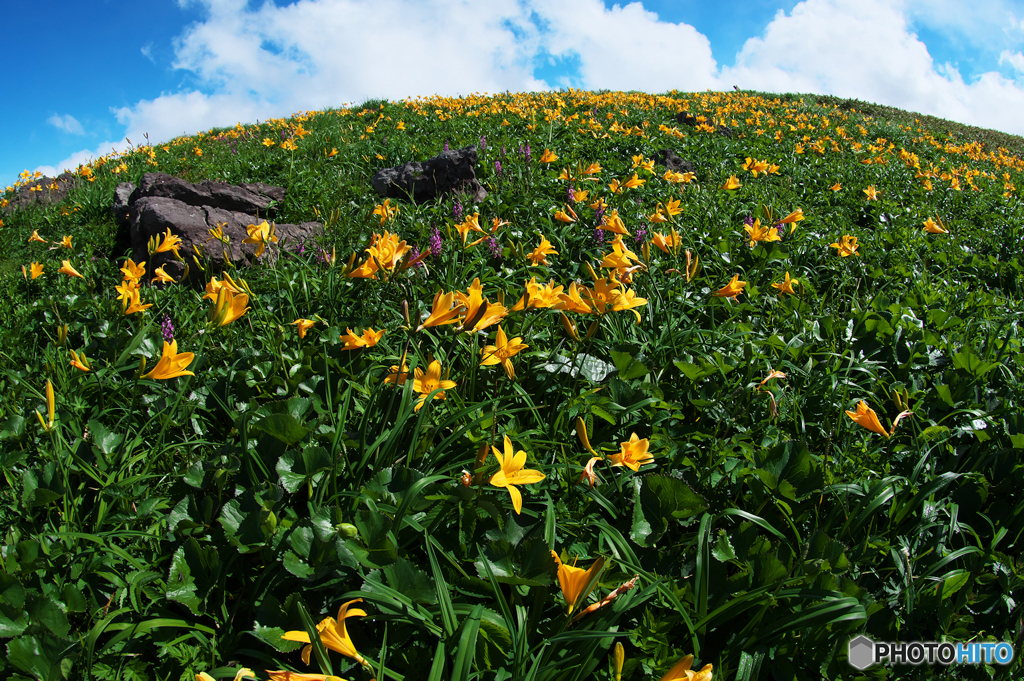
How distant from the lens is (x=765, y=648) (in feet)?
4.00

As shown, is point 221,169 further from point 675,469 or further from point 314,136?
point 675,469

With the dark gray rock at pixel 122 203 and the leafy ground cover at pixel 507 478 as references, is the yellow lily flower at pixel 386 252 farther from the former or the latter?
the dark gray rock at pixel 122 203

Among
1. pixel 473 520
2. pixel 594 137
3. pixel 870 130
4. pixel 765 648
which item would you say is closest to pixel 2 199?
pixel 594 137

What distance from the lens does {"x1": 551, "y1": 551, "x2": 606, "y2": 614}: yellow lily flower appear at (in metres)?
1.11

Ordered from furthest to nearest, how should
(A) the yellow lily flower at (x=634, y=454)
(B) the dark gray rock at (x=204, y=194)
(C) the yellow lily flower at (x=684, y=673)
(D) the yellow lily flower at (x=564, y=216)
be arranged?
(B) the dark gray rock at (x=204, y=194) → (D) the yellow lily flower at (x=564, y=216) → (A) the yellow lily flower at (x=634, y=454) → (C) the yellow lily flower at (x=684, y=673)

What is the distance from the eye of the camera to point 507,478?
133 cm

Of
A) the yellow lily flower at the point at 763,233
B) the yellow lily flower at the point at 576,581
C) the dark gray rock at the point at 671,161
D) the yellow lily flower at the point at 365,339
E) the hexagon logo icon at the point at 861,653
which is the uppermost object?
the dark gray rock at the point at 671,161

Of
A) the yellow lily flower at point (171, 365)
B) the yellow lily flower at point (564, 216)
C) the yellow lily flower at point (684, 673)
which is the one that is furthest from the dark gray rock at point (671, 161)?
the yellow lily flower at point (684, 673)

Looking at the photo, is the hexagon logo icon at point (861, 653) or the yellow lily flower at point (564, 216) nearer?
the hexagon logo icon at point (861, 653)

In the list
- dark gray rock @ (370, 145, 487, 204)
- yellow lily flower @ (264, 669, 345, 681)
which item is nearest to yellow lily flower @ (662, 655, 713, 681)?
yellow lily flower @ (264, 669, 345, 681)

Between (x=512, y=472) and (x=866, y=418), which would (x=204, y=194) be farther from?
(x=866, y=418)

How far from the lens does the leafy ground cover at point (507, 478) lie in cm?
122

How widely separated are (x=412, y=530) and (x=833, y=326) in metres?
2.44

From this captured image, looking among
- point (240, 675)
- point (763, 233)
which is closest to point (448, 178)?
point (763, 233)
